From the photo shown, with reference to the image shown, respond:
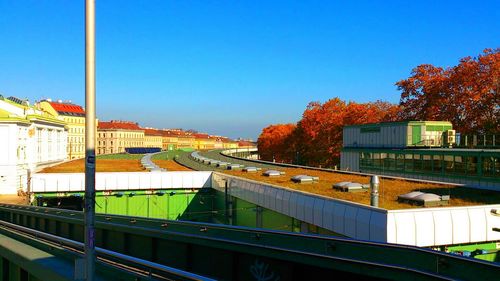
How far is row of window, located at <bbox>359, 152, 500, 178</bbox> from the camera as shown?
2711 centimetres

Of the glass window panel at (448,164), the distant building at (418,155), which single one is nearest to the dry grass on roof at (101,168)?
the distant building at (418,155)

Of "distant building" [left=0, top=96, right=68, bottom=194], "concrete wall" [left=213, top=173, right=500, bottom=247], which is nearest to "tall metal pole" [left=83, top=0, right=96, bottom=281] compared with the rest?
"concrete wall" [left=213, top=173, right=500, bottom=247]

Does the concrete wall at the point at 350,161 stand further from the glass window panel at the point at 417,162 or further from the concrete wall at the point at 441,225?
the concrete wall at the point at 441,225

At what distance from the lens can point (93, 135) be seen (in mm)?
6434

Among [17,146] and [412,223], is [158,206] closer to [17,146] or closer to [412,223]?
[412,223]

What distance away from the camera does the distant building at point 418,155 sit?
90.5ft

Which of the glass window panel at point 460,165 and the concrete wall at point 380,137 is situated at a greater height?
the concrete wall at point 380,137

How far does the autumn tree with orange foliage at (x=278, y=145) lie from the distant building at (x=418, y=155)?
37534mm

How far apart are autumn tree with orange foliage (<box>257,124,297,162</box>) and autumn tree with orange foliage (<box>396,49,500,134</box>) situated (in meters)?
33.1

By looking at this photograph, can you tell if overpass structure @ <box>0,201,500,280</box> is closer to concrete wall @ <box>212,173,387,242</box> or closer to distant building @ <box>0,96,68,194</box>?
concrete wall @ <box>212,173,387,242</box>

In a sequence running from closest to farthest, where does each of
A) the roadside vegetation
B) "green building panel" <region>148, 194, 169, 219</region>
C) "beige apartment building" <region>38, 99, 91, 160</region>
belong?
"green building panel" <region>148, 194, 169, 219</region>
the roadside vegetation
"beige apartment building" <region>38, 99, 91, 160</region>

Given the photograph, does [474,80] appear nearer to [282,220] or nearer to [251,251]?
[282,220]

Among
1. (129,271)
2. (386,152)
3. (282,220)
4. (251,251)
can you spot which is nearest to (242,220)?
(282,220)

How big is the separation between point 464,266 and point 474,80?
153 feet
